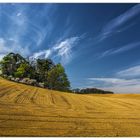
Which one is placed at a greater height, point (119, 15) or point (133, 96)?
point (119, 15)

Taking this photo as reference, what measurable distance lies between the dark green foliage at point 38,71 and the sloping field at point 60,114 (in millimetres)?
155

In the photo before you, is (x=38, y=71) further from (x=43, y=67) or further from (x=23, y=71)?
(x=23, y=71)

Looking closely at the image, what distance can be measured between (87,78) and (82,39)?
0.64 metres

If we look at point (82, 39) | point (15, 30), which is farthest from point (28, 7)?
point (82, 39)

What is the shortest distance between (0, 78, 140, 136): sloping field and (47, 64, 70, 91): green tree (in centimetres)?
12

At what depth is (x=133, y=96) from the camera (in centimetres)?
455

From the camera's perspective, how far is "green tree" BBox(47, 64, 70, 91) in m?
4.17

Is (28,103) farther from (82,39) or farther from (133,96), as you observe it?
(133,96)

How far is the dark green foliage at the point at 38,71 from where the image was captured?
418 cm

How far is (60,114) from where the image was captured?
12.0 feet

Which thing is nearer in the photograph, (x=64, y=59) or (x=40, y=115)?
(x=40, y=115)

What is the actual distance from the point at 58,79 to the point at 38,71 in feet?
1.24

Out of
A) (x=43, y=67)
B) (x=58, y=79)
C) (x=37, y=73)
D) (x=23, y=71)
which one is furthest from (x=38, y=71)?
(x=58, y=79)

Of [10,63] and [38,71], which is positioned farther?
[38,71]
